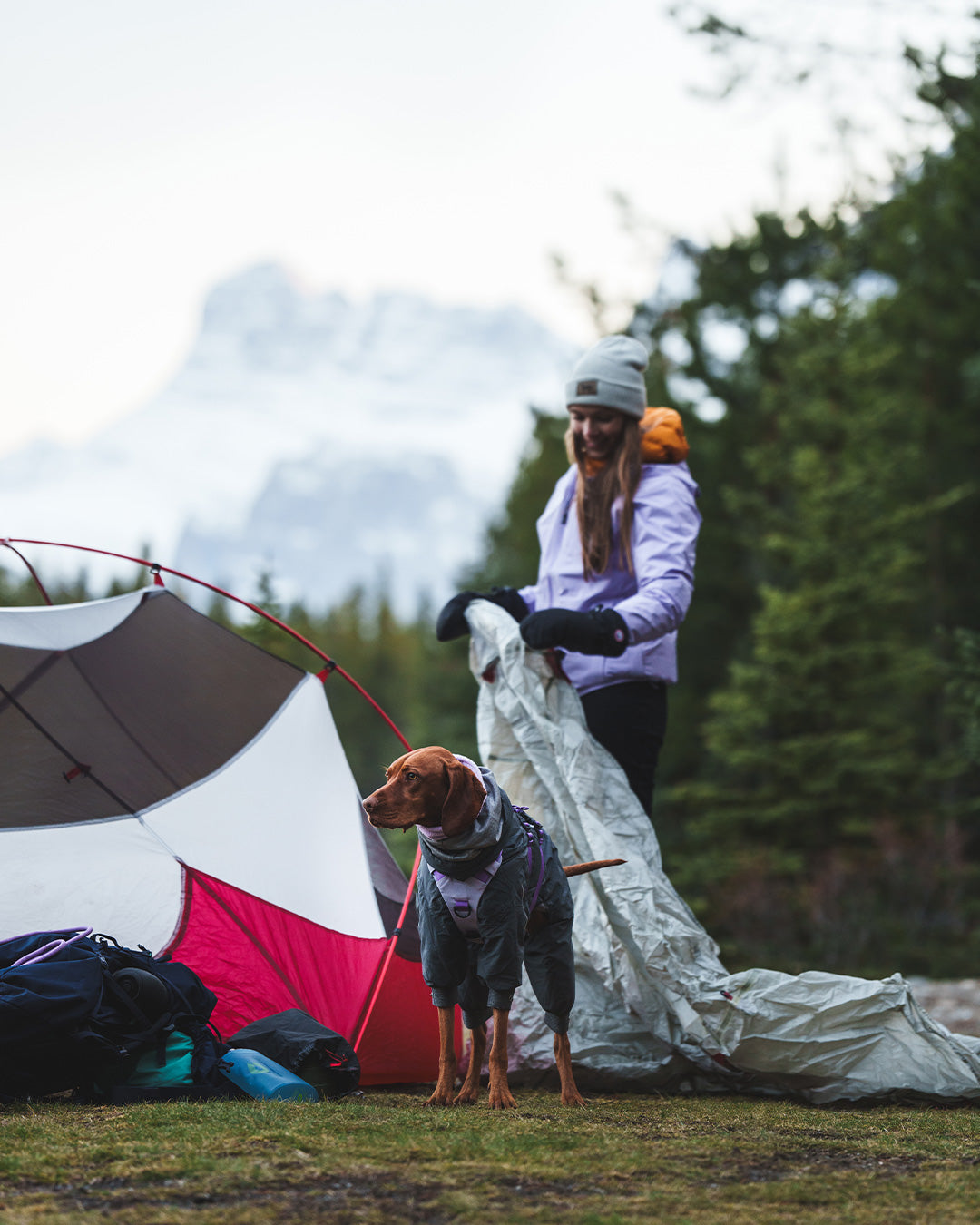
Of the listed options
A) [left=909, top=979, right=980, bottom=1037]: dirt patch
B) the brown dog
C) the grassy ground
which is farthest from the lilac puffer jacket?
[left=909, top=979, right=980, bottom=1037]: dirt patch

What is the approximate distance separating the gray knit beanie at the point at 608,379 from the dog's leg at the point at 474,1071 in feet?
6.54

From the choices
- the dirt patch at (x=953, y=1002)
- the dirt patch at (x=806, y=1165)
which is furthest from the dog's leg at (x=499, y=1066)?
the dirt patch at (x=953, y=1002)

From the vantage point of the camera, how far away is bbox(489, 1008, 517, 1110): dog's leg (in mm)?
3008

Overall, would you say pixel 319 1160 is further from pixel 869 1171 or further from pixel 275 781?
pixel 275 781

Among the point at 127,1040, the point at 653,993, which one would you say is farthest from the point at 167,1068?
the point at 653,993

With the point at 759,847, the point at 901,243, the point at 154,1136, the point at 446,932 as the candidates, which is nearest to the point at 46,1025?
the point at 154,1136

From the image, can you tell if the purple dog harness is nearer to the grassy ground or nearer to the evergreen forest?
the grassy ground

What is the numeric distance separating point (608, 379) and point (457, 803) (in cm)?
163

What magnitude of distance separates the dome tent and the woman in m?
0.81

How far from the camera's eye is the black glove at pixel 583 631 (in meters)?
3.53

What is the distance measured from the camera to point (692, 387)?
1783 cm

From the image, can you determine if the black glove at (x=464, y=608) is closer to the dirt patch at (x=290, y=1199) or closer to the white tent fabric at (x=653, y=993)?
the white tent fabric at (x=653, y=993)

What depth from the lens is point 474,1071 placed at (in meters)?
3.20

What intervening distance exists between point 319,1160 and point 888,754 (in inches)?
506
